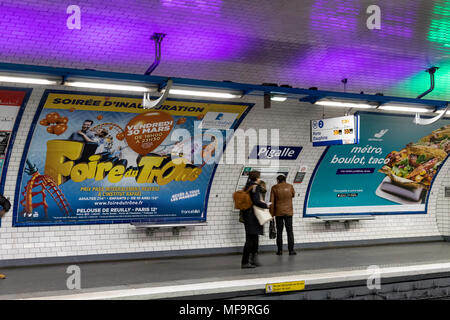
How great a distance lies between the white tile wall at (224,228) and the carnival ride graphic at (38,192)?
0.24 metres

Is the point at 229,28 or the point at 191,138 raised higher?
the point at 229,28

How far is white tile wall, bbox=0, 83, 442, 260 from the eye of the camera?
9.28 meters

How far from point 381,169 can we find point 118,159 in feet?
21.3

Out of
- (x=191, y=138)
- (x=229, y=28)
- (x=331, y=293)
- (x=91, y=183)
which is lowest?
(x=331, y=293)

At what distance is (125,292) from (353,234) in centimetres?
743

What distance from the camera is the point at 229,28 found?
7543 millimetres

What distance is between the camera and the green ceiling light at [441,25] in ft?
22.9

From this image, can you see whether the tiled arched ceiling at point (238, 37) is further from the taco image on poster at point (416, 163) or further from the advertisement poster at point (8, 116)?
the taco image on poster at point (416, 163)

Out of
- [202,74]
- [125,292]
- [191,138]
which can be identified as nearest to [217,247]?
[191,138]

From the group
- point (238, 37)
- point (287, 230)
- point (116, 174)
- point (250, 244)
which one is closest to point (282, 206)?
point (287, 230)

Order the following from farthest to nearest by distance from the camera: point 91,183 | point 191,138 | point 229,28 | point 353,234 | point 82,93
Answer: point 353,234 → point 191,138 → point 91,183 → point 82,93 → point 229,28

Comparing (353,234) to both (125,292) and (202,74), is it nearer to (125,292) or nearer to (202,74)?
(202,74)

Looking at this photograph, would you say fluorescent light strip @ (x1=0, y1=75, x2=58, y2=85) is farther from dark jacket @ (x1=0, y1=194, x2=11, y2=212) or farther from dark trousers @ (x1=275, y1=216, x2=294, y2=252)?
dark trousers @ (x1=275, y1=216, x2=294, y2=252)
